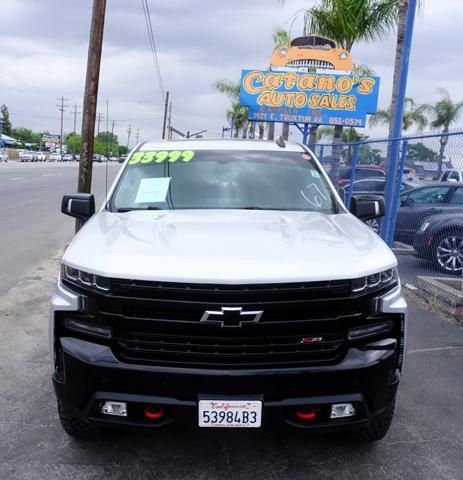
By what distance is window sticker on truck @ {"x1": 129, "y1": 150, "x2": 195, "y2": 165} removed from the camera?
4.51m

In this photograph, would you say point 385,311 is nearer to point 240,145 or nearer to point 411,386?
point 411,386

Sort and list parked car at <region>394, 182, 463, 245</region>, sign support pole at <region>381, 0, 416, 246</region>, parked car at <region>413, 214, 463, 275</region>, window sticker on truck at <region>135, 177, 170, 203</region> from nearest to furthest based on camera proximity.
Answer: window sticker on truck at <region>135, 177, 170, 203</region>
parked car at <region>394, 182, 463, 245</region>
parked car at <region>413, 214, 463, 275</region>
sign support pole at <region>381, 0, 416, 246</region>

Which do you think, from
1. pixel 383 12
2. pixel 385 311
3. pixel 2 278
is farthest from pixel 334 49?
pixel 385 311

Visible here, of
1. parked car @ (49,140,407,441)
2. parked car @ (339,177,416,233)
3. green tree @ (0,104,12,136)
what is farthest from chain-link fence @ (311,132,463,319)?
green tree @ (0,104,12,136)

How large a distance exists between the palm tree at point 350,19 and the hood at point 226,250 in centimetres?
1285

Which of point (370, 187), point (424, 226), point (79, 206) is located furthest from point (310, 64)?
point (79, 206)

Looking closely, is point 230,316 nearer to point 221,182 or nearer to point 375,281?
point 375,281

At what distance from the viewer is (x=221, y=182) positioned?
14.0 feet

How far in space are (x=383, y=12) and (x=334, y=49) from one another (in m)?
1.76

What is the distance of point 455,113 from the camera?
41594mm

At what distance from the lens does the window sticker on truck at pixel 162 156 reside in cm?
451

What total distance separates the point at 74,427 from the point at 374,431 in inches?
69.3

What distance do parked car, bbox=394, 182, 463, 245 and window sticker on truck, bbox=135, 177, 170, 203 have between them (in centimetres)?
462

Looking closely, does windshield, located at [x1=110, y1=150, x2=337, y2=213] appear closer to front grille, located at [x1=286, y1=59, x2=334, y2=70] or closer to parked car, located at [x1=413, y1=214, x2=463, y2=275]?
parked car, located at [x1=413, y1=214, x2=463, y2=275]
